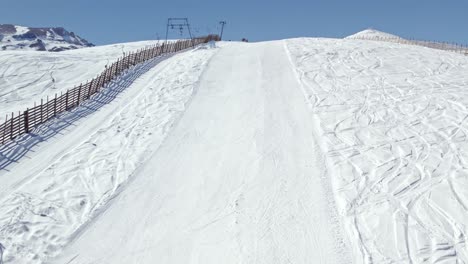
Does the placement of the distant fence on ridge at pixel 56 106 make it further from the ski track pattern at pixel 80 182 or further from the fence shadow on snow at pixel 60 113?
the ski track pattern at pixel 80 182

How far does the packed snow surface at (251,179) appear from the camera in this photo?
948 cm

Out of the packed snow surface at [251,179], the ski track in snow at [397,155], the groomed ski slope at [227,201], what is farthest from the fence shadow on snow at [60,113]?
the ski track in snow at [397,155]

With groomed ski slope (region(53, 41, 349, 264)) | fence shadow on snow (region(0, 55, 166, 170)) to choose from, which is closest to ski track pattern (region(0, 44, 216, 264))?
groomed ski slope (region(53, 41, 349, 264))

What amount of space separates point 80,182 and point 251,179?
5.24m

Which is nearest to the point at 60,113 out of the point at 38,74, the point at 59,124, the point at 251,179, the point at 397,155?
→ the point at 59,124

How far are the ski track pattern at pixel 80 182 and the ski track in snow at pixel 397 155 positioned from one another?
6.54m

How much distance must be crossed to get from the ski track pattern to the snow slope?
9.65 metres

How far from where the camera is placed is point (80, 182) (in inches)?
508

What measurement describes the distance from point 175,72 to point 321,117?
13306 millimetres

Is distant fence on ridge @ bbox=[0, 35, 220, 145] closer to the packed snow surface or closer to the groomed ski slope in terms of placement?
the packed snow surface

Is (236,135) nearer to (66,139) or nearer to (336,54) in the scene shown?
(66,139)

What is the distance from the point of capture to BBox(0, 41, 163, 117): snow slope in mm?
27516

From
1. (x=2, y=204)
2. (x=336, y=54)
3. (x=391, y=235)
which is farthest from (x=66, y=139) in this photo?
(x=336, y=54)

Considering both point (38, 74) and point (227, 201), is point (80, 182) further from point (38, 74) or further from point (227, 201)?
point (38, 74)
